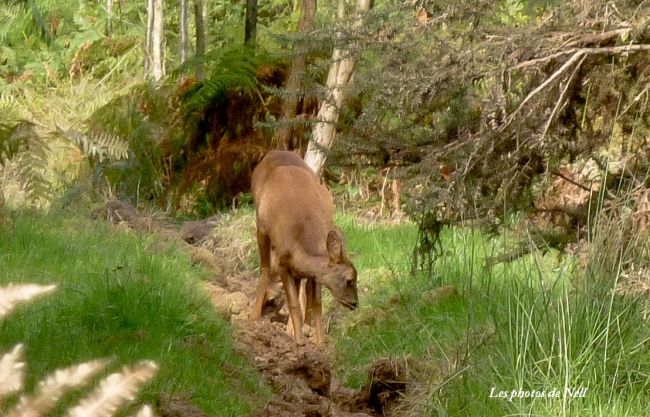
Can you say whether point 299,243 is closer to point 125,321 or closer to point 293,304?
point 293,304

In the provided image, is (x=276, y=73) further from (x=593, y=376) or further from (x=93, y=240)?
(x=593, y=376)

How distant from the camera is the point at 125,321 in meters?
6.89

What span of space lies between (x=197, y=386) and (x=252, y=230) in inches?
252

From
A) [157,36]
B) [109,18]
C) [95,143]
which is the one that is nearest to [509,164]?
[95,143]

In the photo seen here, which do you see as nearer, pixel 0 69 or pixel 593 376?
pixel 593 376

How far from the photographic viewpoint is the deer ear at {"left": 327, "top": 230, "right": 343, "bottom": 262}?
913cm

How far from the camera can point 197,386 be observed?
239 inches

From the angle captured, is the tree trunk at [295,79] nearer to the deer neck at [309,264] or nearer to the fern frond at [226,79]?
the fern frond at [226,79]

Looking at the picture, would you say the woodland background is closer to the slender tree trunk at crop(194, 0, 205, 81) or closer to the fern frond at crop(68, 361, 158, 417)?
the fern frond at crop(68, 361, 158, 417)

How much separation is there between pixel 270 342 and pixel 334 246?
0.94 m

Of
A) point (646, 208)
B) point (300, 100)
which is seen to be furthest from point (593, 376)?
point (300, 100)

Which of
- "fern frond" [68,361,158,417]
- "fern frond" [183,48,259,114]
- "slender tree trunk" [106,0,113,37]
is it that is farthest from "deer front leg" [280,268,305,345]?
"slender tree trunk" [106,0,113,37]

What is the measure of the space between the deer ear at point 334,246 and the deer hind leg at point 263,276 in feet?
2.75

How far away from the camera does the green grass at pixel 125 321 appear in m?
5.98
